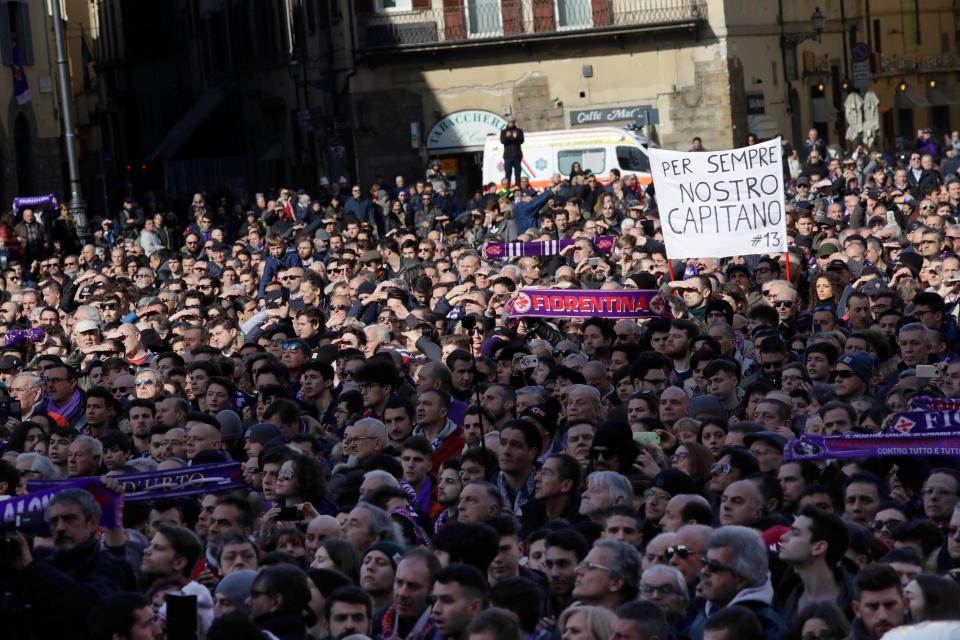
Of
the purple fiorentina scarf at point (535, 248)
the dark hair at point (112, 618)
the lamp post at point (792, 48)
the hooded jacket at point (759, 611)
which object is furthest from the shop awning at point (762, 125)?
the dark hair at point (112, 618)

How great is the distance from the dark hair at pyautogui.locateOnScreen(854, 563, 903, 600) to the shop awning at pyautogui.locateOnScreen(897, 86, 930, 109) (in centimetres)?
Answer: 5046

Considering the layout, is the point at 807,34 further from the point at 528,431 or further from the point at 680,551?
the point at 680,551

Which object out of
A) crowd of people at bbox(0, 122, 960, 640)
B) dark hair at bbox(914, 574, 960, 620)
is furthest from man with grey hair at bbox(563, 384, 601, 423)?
dark hair at bbox(914, 574, 960, 620)

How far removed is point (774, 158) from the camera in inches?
740

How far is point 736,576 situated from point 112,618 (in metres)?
2.45

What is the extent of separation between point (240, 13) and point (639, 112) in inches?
509

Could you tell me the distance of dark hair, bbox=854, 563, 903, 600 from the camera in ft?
27.0

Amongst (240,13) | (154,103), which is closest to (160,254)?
(240,13)

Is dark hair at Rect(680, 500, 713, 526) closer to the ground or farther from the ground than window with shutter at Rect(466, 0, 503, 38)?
closer to the ground

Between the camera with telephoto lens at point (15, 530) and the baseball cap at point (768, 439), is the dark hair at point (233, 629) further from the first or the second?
the baseball cap at point (768, 439)

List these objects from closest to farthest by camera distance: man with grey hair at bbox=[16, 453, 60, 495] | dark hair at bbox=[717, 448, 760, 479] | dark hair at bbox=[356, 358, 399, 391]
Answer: dark hair at bbox=[717, 448, 760, 479], man with grey hair at bbox=[16, 453, 60, 495], dark hair at bbox=[356, 358, 399, 391]

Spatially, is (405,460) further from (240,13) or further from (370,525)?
(240,13)

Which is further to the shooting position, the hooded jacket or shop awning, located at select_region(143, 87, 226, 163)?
shop awning, located at select_region(143, 87, 226, 163)

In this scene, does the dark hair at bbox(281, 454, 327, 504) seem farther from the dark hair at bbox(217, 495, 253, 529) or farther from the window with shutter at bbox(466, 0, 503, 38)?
the window with shutter at bbox(466, 0, 503, 38)
